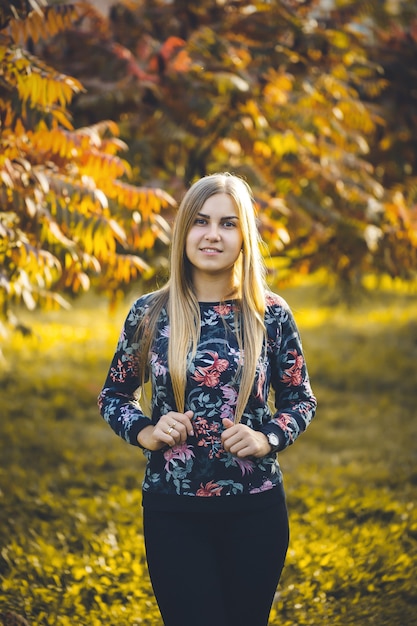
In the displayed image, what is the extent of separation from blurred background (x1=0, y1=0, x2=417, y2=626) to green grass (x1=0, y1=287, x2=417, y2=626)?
0.07 feet

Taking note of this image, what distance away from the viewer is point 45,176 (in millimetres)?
4195

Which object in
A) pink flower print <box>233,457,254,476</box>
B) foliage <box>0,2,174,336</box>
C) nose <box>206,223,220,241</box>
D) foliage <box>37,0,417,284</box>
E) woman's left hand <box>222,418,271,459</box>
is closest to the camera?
woman's left hand <box>222,418,271,459</box>

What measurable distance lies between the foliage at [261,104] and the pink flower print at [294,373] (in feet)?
8.85

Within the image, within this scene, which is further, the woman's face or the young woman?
the woman's face

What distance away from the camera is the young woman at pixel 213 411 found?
2609 millimetres

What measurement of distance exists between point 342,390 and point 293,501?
573 cm

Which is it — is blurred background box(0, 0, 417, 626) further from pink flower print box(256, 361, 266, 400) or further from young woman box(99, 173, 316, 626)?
pink flower print box(256, 361, 266, 400)

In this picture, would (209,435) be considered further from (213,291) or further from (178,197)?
(178,197)

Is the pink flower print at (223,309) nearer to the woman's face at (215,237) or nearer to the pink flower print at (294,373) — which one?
the woman's face at (215,237)

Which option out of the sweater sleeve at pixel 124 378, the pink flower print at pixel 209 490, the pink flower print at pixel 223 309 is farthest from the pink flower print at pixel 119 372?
the pink flower print at pixel 209 490

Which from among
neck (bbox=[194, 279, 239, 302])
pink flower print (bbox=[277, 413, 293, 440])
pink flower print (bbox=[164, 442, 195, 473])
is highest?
neck (bbox=[194, 279, 239, 302])

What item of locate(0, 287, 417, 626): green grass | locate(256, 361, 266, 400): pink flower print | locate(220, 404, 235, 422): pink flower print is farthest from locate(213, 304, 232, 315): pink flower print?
locate(0, 287, 417, 626): green grass

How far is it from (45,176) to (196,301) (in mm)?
1776

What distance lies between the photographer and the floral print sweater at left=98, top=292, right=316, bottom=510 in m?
2.62
